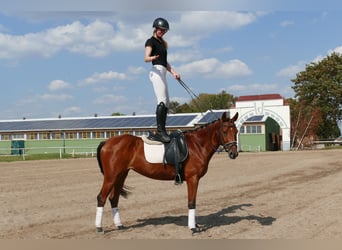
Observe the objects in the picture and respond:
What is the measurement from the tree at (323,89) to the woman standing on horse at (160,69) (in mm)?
54202

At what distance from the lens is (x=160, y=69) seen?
23.5 ft

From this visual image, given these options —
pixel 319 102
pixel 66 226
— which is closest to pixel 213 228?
pixel 66 226

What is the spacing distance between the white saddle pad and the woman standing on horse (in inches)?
5.0

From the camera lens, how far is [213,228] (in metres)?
7.39

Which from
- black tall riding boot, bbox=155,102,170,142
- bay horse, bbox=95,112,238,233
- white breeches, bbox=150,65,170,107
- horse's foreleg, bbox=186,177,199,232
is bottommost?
horse's foreleg, bbox=186,177,199,232

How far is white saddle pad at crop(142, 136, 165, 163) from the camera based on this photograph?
721 centimetres

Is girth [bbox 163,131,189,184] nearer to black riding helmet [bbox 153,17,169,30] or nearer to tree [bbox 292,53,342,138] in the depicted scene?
black riding helmet [bbox 153,17,169,30]

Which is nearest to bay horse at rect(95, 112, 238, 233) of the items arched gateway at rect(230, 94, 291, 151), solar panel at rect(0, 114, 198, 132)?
arched gateway at rect(230, 94, 291, 151)

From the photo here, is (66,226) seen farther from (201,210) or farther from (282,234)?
(282,234)

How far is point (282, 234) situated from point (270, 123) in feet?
168

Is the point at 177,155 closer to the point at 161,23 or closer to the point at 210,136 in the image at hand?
the point at 210,136

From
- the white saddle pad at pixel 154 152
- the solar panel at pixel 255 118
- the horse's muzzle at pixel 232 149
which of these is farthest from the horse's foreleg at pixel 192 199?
the solar panel at pixel 255 118

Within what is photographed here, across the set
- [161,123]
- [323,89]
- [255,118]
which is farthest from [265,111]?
[161,123]

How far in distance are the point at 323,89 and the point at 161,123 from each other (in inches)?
2289
